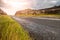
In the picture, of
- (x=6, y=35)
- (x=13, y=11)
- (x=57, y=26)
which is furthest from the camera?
(x=13, y=11)

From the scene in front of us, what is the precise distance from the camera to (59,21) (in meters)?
3.77

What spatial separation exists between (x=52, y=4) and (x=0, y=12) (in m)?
1.25

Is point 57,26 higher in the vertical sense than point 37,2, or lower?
lower

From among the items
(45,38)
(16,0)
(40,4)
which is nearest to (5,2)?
(16,0)

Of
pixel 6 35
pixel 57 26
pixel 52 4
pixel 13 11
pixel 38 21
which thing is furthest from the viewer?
pixel 38 21

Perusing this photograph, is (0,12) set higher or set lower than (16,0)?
lower

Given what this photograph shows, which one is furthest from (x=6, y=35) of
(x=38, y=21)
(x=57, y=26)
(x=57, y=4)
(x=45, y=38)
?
(x=38, y=21)

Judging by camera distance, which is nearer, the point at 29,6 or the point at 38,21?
the point at 29,6

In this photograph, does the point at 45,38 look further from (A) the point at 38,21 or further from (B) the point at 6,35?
(A) the point at 38,21

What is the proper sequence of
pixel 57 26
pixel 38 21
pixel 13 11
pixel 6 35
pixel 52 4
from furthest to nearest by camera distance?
pixel 38 21 → pixel 13 11 → pixel 52 4 → pixel 57 26 → pixel 6 35

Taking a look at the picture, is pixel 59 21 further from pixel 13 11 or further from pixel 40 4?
pixel 13 11

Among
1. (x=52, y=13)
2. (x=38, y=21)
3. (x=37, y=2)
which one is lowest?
(x=38, y=21)

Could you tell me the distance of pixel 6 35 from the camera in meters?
2.84

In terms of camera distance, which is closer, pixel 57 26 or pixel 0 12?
pixel 57 26
